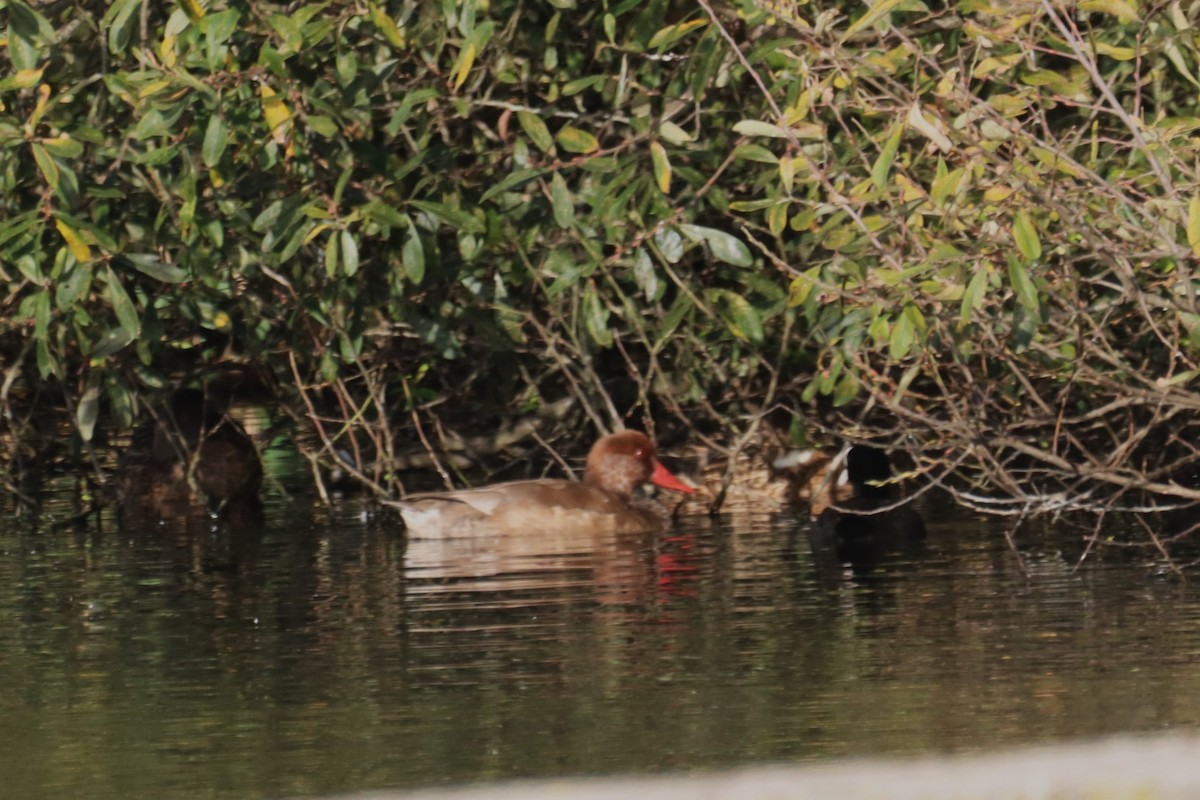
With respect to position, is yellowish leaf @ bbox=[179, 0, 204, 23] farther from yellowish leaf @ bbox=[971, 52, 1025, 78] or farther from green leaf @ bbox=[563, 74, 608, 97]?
yellowish leaf @ bbox=[971, 52, 1025, 78]

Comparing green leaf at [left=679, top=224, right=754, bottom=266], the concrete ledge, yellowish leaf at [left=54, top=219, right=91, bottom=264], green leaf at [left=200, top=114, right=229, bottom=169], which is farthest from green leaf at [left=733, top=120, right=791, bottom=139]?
the concrete ledge

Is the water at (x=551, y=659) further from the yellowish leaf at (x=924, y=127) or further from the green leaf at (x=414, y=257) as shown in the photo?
the yellowish leaf at (x=924, y=127)

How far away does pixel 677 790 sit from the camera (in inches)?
189

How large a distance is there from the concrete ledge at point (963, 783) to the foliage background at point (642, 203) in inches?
100

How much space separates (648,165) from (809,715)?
412cm

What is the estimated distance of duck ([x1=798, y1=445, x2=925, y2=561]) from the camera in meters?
11.4

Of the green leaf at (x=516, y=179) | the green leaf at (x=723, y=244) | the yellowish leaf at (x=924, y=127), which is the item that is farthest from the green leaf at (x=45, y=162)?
the yellowish leaf at (x=924, y=127)

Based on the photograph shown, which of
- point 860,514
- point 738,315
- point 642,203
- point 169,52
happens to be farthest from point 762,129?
point 860,514

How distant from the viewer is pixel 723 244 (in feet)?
32.5

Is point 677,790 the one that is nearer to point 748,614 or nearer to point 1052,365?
point 748,614

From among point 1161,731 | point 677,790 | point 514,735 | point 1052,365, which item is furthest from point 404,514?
point 677,790

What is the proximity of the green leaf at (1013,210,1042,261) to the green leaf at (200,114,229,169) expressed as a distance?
3403 millimetres

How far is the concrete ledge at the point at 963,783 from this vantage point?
15.6 feet

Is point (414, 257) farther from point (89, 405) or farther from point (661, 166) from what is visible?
point (89, 405)
